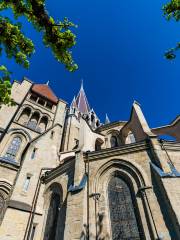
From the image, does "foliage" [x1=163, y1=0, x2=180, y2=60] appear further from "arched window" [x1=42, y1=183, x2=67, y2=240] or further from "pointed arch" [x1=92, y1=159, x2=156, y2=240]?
"arched window" [x1=42, y1=183, x2=67, y2=240]

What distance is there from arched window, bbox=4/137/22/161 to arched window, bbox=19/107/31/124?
2969mm

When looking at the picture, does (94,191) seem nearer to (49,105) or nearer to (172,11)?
(172,11)

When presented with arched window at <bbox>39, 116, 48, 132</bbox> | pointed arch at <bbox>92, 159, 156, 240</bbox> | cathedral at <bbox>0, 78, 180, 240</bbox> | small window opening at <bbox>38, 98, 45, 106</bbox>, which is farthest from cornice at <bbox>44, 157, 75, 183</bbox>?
small window opening at <bbox>38, 98, 45, 106</bbox>

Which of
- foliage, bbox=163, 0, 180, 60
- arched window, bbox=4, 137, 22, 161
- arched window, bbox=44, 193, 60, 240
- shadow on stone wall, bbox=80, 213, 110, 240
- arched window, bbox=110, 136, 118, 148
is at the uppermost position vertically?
arched window, bbox=110, 136, 118, 148

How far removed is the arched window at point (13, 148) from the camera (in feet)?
43.9

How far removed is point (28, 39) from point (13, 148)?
11103 mm

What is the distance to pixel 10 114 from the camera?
50.9 feet

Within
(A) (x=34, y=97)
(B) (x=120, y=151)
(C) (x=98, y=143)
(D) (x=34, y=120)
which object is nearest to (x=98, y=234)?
(B) (x=120, y=151)

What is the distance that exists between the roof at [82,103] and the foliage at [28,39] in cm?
3604

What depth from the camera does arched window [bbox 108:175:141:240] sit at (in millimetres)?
7168

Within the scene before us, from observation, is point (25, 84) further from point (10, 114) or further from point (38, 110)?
point (10, 114)

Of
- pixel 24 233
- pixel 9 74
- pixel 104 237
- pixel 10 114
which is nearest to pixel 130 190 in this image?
pixel 104 237

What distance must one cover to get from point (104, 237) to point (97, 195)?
1.77 metres

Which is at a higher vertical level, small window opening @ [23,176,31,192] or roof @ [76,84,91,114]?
roof @ [76,84,91,114]
